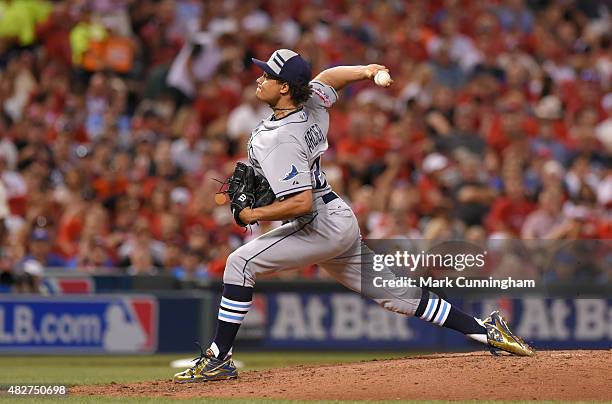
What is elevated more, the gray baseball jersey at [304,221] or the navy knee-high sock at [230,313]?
the gray baseball jersey at [304,221]

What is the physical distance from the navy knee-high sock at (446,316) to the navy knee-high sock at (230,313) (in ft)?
3.76

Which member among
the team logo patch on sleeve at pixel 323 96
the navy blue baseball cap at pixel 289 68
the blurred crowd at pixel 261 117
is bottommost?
the team logo patch on sleeve at pixel 323 96

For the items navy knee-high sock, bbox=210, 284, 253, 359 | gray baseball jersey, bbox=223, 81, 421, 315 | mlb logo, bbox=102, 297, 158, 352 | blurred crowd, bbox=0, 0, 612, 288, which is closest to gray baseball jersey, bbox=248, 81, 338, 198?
gray baseball jersey, bbox=223, 81, 421, 315

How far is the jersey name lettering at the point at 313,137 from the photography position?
25.3 feet

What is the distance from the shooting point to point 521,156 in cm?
1548

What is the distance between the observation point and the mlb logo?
12.7m

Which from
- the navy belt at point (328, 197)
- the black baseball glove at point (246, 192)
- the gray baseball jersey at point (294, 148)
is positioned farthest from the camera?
the navy belt at point (328, 197)

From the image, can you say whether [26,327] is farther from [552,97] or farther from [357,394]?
[552,97]

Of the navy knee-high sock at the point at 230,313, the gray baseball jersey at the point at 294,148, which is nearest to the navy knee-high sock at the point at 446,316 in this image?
the gray baseball jersey at the point at 294,148

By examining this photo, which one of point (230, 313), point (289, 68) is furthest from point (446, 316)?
point (289, 68)

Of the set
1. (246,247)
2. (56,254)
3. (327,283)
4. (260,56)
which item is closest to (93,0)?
(260,56)

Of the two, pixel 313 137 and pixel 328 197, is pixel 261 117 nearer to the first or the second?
pixel 328 197

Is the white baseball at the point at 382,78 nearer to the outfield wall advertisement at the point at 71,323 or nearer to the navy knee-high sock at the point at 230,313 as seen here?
the navy knee-high sock at the point at 230,313

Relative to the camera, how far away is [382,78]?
7.71 meters
